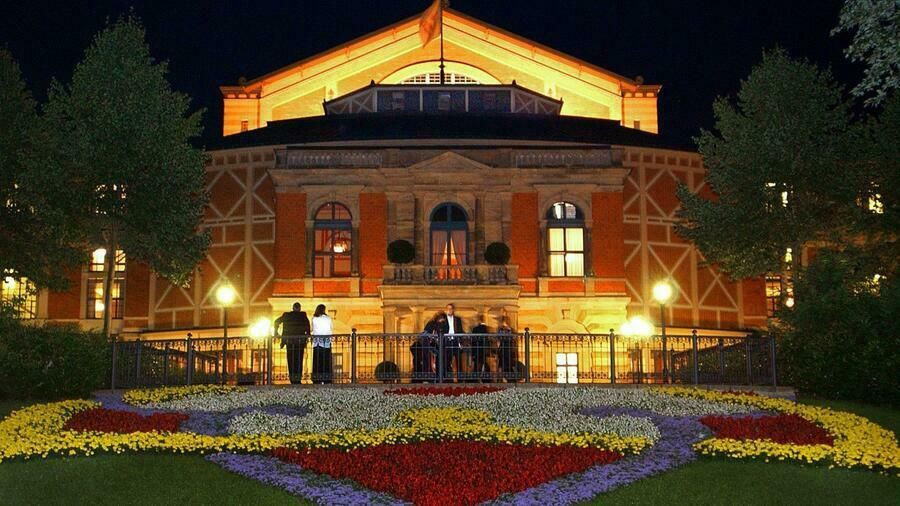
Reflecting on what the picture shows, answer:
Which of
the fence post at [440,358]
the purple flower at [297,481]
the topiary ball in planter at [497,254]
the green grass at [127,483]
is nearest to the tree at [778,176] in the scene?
the topiary ball in planter at [497,254]

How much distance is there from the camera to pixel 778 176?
39.9 metres

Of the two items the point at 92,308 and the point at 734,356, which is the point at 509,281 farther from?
the point at 92,308

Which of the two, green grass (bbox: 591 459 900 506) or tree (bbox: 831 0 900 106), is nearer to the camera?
green grass (bbox: 591 459 900 506)

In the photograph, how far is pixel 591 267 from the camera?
44594 millimetres

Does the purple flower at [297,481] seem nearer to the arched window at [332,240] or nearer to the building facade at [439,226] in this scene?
the building facade at [439,226]

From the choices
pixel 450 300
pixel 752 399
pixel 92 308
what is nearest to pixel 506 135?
pixel 450 300

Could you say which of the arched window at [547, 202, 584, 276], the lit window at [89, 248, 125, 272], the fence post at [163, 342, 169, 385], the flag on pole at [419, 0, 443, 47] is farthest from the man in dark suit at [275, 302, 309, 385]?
the flag on pole at [419, 0, 443, 47]

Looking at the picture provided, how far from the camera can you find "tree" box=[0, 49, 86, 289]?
36.1 meters

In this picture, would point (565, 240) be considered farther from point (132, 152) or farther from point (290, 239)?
point (132, 152)

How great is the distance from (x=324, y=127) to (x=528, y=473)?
38122 millimetres

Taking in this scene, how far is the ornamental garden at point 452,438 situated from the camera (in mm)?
14375

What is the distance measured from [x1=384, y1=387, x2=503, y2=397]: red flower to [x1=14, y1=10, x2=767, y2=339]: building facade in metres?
16.3

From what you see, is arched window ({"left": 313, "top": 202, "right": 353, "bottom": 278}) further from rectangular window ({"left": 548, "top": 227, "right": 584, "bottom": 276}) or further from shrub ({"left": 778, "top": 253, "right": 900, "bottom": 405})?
shrub ({"left": 778, "top": 253, "right": 900, "bottom": 405})

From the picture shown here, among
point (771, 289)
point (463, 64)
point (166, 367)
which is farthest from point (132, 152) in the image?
point (771, 289)
